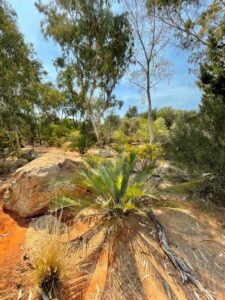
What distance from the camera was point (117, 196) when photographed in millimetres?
3320

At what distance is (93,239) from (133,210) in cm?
68

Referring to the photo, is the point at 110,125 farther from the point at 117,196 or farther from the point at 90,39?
the point at 117,196

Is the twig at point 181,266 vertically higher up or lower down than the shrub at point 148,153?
lower down

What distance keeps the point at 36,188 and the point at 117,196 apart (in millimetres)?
1389

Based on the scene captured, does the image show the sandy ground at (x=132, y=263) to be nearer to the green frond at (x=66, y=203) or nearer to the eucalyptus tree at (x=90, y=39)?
the green frond at (x=66, y=203)

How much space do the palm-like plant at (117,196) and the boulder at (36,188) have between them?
1.13 feet

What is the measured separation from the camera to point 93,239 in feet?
9.74

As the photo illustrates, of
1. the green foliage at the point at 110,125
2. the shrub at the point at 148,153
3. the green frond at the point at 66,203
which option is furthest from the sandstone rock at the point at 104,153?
the green foliage at the point at 110,125

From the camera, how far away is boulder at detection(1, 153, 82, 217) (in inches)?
147

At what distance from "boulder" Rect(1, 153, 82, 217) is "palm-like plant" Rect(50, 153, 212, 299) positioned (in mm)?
345

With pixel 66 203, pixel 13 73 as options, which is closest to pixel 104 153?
pixel 13 73

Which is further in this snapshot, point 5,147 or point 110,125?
point 110,125

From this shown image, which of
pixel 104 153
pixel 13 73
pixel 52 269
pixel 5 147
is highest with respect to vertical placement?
pixel 13 73

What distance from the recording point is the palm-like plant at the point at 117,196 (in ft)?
9.90
